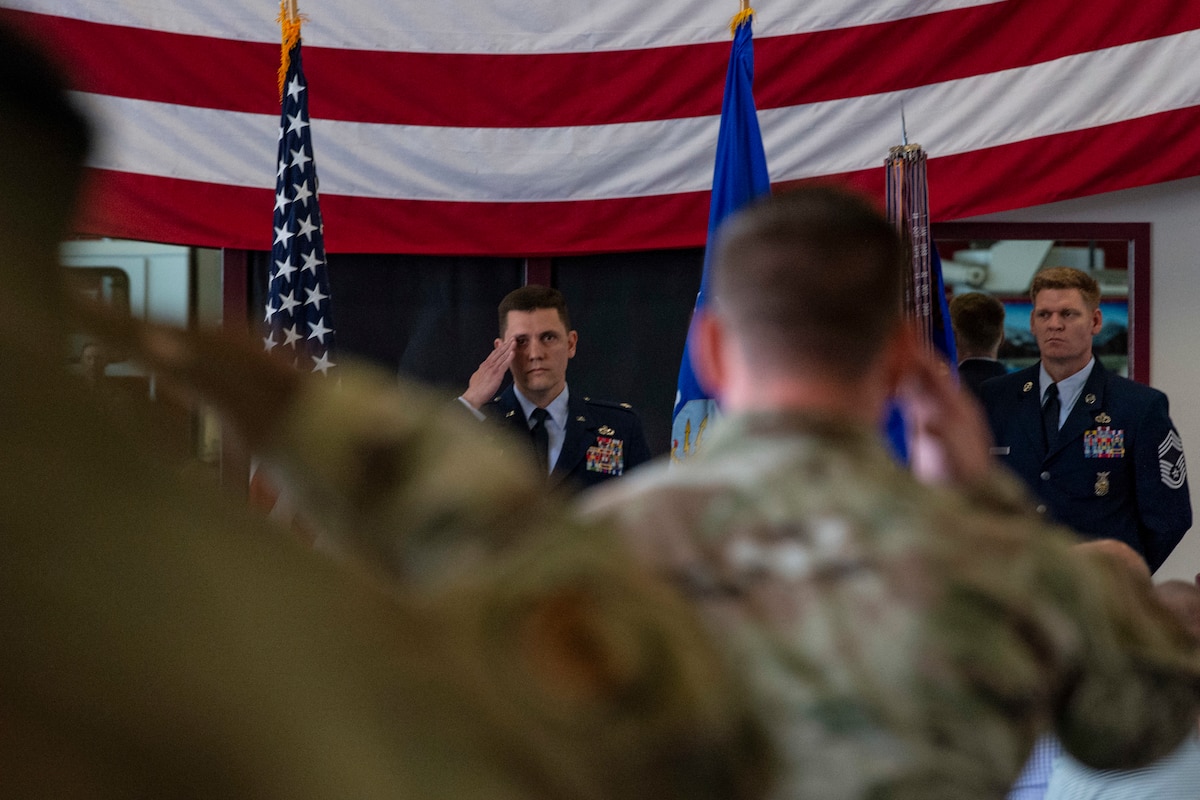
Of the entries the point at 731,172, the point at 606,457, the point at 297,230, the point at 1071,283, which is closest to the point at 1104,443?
the point at 1071,283

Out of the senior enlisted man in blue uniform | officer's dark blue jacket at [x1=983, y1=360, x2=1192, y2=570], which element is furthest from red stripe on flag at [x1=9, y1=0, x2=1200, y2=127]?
officer's dark blue jacket at [x1=983, y1=360, x2=1192, y2=570]

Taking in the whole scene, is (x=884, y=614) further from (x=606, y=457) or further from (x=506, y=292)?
(x=506, y=292)

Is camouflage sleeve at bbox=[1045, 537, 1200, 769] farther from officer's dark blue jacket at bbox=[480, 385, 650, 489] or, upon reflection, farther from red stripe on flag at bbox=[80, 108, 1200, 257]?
red stripe on flag at bbox=[80, 108, 1200, 257]

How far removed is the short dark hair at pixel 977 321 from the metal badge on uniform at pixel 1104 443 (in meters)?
0.51

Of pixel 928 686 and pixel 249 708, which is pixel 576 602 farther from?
pixel 928 686

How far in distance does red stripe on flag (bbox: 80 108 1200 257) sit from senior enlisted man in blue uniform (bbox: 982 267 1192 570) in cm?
51

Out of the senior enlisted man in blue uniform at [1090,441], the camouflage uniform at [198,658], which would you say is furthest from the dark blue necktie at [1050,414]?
the camouflage uniform at [198,658]

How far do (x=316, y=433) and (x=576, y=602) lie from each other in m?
0.13

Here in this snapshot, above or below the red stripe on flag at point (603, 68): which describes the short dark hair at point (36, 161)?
below

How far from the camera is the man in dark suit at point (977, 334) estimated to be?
374 centimetres

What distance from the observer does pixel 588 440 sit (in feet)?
10.7

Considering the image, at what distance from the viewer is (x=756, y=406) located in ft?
2.86

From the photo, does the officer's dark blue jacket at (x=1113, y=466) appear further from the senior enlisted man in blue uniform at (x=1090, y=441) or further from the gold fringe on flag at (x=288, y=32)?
the gold fringe on flag at (x=288, y=32)

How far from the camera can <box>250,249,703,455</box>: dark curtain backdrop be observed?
419cm
